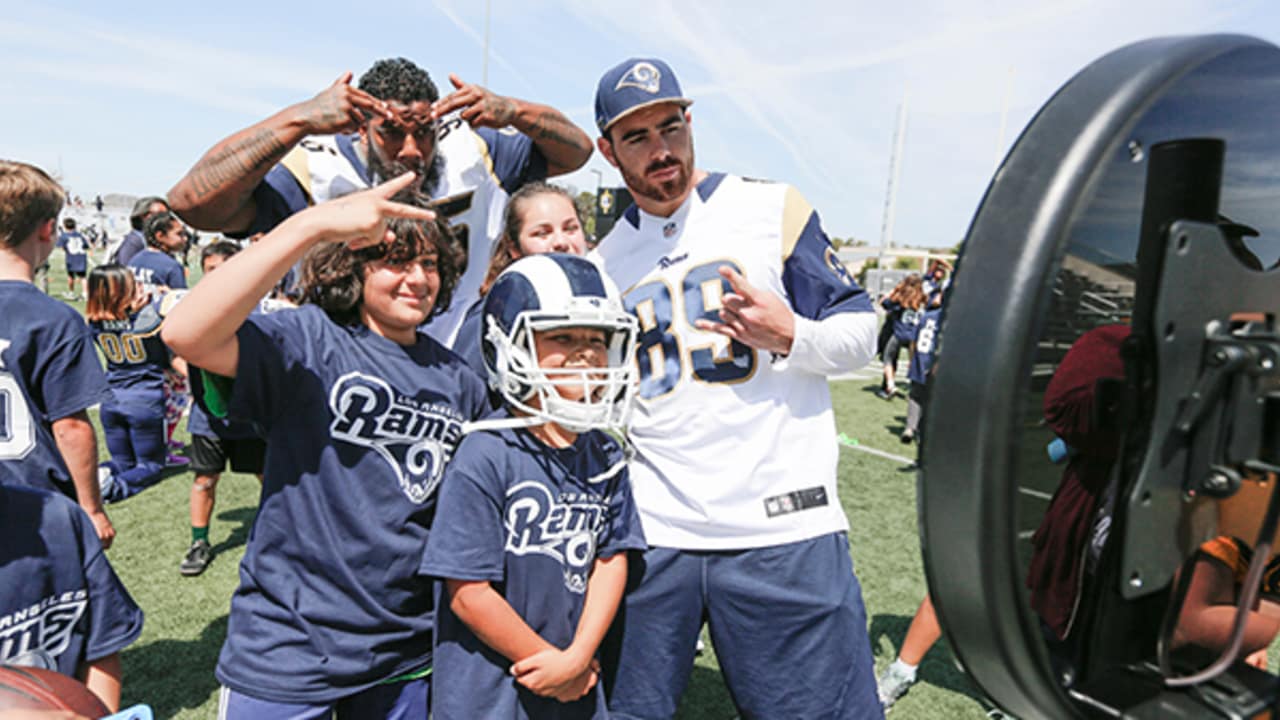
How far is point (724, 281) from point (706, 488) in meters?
0.58

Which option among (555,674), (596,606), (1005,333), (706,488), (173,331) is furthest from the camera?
(706,488)

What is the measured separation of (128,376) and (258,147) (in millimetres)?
5017

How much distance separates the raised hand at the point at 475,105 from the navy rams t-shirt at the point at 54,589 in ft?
4.63

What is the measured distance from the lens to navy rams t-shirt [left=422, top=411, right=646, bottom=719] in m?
1.69

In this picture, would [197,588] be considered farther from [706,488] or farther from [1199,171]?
[1199,171]

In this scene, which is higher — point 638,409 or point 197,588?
point 638,409

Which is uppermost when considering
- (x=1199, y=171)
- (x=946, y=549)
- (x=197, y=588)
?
(x=1199, y=171)

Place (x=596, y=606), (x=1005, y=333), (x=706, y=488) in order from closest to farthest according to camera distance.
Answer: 1. (x=1005, y=333)
2. (x=596, y=606)
3. (x=706, y=488)

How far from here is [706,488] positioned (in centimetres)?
204

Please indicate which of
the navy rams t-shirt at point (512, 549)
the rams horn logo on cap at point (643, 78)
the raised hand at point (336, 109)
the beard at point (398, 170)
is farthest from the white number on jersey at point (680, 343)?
the raised hand at point (336, 109)

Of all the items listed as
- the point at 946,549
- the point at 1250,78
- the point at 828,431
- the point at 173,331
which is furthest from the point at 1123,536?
the point at 173,331

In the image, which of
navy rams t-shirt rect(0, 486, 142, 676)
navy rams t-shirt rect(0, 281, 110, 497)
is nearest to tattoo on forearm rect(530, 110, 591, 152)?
navy rams t-shirt rect(0, 486, 142, 676)

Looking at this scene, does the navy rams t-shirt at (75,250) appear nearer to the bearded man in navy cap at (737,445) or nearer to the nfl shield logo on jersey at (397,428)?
the nfl shield logo on jersey at (397,428)

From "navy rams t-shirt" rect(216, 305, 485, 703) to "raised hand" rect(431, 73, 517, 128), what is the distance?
2.41ft
